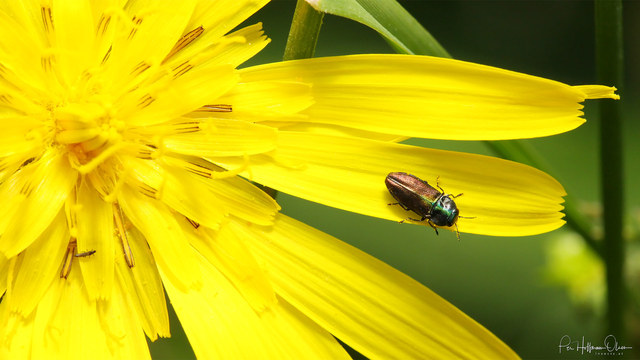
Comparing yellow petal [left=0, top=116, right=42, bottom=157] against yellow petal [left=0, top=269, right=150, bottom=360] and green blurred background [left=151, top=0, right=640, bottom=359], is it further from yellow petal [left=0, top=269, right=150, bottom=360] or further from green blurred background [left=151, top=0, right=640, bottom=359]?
green blurred background [left=151, top=0, right=640, bottom=359]

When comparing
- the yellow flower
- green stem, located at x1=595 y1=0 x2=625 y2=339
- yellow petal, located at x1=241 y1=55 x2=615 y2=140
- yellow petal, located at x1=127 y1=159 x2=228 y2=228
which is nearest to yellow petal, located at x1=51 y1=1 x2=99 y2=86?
the yellow flower

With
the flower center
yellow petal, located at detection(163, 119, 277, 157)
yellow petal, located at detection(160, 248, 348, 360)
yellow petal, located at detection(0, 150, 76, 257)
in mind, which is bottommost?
yellow petal, located at detection(160, 248, 348, 360)

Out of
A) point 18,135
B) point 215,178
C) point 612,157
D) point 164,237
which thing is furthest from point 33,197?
point 612,157

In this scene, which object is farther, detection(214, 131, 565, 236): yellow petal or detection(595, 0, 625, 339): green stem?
detection(595, 0, 625, 339): green stem

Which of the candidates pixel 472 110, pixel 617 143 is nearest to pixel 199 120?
pixel 472 110

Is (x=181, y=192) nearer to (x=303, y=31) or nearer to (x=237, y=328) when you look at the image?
(x=237, y=328)
